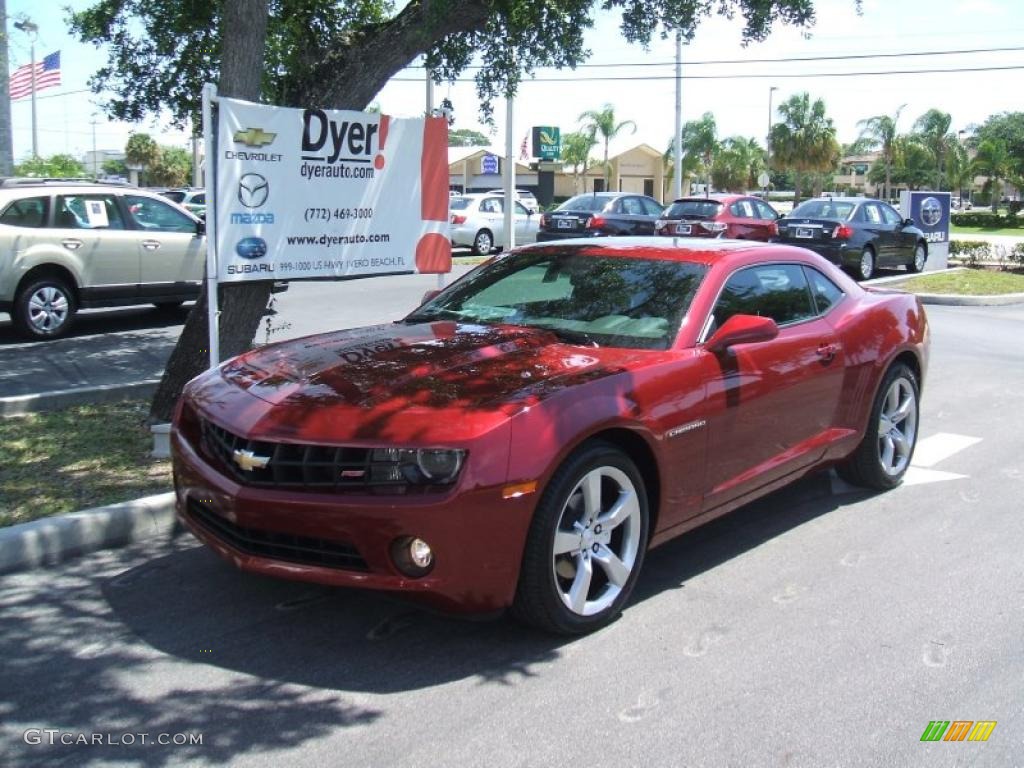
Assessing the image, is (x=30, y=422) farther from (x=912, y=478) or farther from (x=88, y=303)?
(x=912, y=478)

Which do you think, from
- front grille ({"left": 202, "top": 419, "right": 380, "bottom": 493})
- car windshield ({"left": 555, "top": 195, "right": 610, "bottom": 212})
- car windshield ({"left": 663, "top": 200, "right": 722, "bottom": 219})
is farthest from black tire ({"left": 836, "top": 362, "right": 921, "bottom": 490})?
car windshield ({"left": 555, "top": 195, "right": 610, "bottom": 212})

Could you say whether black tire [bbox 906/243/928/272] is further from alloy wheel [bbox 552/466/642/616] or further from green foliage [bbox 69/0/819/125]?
alloy wheel [bbox 552/466/642/616]

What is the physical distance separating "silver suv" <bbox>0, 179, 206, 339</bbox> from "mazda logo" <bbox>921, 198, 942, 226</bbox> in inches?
608

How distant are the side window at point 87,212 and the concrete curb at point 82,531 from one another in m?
6.97

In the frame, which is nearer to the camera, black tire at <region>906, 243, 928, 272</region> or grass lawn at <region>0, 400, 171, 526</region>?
grass lawn at <region>0, 400, 171, 526</region>

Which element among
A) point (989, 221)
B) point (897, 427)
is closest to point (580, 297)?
point (897, 427)

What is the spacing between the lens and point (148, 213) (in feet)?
38.7

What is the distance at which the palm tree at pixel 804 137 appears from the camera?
198 ft

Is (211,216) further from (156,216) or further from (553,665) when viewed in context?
(156,216)

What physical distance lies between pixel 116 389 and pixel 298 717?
5.00 m

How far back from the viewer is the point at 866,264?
1817 cm

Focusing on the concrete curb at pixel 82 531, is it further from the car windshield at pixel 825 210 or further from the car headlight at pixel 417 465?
the car windshield at pixel 825 210

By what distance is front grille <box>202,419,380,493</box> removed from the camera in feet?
11.8

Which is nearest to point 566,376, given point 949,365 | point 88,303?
point 949,365
